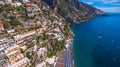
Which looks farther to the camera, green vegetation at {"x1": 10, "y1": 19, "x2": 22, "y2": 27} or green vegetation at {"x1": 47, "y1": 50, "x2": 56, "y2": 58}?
green vegetation at {"x1": 10, "y1": 19, "x2": 22, "y2": 27}

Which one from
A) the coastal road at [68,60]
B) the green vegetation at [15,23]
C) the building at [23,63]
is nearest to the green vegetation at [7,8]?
the green vegetation at [15,23]

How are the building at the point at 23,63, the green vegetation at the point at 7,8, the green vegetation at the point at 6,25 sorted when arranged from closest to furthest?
the building at the point at 23,63 < the green vegetation at the point at 6,25 < the green vegetation at the point at 7,8

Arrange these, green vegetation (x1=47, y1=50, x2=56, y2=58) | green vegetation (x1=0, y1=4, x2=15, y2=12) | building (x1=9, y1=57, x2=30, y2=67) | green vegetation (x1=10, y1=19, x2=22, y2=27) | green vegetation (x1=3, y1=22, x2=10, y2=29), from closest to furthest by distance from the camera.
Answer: building (x1=9, y1=57, x2=30, y2=67) < green vegetation (x1=47, y1=50, x2=56, y2=58) < green vegetation (x1=3, y1=22, x2=10, y2=29) < green vegetation (x1=10, y1=19, x2=22, y2=27) < green vegetation (x1=0, y1=4, x2=15, y2=12)

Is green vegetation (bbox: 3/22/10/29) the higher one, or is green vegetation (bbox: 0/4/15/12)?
green vegetation (bbox: 0/4/15/12)

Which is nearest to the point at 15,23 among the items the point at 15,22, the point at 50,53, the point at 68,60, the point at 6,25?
the point at 15,22

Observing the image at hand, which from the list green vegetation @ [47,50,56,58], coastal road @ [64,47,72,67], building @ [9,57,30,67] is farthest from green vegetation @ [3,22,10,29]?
coastal road @ [64,47,72,67]

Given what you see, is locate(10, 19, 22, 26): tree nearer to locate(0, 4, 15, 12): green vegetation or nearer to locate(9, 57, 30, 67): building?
locate(0, 4, 15, 12): green vegetation

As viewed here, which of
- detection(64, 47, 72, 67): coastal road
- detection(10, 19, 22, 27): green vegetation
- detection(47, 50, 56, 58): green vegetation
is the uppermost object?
detection(10, 19, 22, 27): green vegetation

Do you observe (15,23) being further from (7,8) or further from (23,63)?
(23,63)

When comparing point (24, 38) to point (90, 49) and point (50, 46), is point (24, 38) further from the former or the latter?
point (90, 49)

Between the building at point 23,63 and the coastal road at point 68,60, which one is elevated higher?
the building at point 23,63

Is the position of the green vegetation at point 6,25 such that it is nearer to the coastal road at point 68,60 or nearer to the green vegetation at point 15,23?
the green vegetation at point 15,23

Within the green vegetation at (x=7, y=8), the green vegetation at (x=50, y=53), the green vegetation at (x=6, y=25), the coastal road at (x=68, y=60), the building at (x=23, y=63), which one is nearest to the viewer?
the building at (x=23, y=63)
